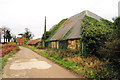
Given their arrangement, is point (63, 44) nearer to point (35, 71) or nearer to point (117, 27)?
point (35, 71)

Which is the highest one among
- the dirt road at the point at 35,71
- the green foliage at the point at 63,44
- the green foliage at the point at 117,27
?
the green foliage at the point at 117,27

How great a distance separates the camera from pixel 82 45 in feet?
34.4

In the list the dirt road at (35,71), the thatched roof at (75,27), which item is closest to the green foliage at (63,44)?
the thatched roof at (75,27)

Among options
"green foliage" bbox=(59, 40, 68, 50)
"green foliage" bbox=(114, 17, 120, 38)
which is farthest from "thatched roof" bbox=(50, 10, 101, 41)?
"green foliage" bbox=(114, 17, 120, 38)

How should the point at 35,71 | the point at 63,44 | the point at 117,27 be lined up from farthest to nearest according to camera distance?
the point at 63,44 → the point at 35,71 → the point at 117,27

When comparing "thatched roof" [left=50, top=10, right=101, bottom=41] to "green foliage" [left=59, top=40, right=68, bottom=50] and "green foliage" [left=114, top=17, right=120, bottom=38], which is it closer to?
"green foliage" [left=59, top=40, right=68, bottom=50]

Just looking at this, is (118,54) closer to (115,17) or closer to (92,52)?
(115,17)

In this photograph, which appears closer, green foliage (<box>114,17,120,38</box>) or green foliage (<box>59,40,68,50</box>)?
green foliage (<box>114,17,120,38</box>)

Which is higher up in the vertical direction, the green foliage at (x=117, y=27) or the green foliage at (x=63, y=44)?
the green foliage at (x=117, y=27)

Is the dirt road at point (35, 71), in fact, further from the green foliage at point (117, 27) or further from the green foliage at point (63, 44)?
the green foliage at point (63, 44)

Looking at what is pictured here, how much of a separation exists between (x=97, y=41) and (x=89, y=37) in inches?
37.8

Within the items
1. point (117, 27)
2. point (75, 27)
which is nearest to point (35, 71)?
point (117, 27)

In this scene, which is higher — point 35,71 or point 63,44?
point 63,44

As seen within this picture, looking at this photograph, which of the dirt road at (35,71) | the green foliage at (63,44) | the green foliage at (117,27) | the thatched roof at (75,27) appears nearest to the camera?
the green foliage at (117,27)
